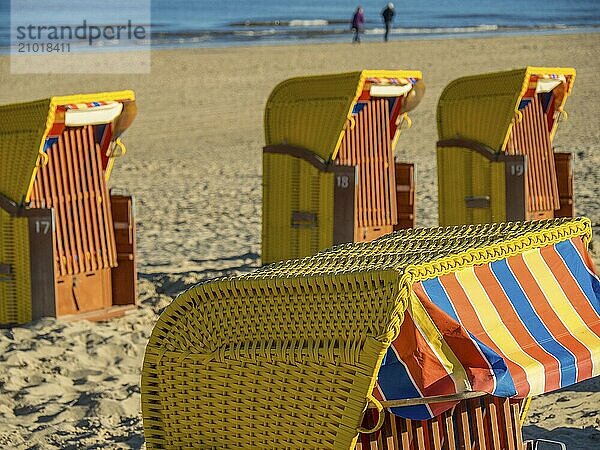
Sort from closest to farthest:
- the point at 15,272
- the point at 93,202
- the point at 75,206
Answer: the point at 15,272 < the point at 75,206 < the point at 93,202

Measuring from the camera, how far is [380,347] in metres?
2.79

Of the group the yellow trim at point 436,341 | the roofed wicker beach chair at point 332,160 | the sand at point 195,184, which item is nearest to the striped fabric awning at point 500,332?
the yellow trim at point 436,341

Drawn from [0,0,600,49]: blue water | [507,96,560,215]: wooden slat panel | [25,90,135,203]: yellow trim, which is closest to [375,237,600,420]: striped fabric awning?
[25,90,135,203]: yellow trim

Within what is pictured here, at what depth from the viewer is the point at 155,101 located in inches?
765

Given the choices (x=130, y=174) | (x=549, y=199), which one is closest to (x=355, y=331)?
(x=549, y=199)

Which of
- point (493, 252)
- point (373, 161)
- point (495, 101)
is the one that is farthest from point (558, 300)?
point (495, 101)

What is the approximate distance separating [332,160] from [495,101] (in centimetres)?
141

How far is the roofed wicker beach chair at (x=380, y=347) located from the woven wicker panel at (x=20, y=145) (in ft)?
10.2

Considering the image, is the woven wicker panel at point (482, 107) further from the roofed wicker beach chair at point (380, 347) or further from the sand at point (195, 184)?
the roofed wicker beach chair at point (380, 347)

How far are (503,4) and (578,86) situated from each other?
34.2 metres

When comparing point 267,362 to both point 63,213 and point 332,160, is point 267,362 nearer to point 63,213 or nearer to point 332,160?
point 63,213

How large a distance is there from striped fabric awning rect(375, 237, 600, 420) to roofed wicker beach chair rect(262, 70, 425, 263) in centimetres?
386

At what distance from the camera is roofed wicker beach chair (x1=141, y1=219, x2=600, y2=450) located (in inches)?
A: 113

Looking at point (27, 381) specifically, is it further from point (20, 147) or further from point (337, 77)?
point (337, 77)
